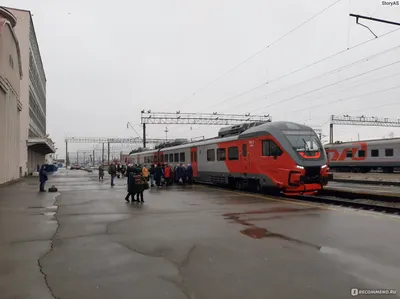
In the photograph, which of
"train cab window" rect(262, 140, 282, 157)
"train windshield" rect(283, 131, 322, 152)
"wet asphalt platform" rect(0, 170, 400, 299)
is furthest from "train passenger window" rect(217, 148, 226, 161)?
"wet asphalt platform" rect(0, 170, 400, 299)

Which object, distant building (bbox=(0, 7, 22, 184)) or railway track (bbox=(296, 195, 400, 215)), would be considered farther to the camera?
distant building (bbox=(0, 7, 22, 184))

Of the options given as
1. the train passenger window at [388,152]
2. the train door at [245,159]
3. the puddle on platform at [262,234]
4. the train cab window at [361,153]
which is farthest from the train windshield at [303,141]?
the train cab window at [361,153]

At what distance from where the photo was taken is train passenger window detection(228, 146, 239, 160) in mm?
18141

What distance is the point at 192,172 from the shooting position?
23.9 metres

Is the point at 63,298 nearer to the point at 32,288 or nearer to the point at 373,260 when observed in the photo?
the point at 32,288

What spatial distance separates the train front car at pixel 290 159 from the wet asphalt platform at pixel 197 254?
3.78m

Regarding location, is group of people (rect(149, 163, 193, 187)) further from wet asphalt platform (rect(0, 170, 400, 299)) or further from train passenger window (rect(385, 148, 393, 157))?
train passenger window (rect(385, 148, 393, 157))

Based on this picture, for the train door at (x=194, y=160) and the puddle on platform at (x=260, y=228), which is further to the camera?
the train door at (x=194, y=160)

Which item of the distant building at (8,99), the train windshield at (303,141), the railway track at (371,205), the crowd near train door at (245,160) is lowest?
the railway track at (371,205)

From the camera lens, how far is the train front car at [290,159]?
14352 mm

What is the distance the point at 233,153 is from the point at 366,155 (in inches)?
901

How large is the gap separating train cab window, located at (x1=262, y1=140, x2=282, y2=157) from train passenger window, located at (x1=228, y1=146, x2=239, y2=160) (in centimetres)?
248

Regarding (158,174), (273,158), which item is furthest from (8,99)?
(273,158)

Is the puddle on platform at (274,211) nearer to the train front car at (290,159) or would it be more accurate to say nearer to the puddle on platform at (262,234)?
the puddle on platform at (262,234)
